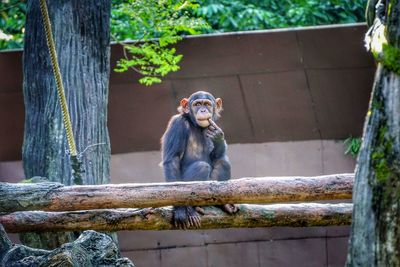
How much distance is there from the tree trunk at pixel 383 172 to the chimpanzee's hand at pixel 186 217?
2.34 m

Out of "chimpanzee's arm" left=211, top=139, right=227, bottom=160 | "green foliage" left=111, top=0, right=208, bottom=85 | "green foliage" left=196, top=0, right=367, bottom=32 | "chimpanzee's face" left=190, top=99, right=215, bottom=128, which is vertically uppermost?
"green foliage" left=196, top=0, right=367, bottom=32

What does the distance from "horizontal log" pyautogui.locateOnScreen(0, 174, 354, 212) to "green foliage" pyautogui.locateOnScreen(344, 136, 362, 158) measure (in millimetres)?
3988

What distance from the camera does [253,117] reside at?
10.7 m

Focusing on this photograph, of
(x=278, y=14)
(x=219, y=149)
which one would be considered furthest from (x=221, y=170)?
(x=278, y=14)

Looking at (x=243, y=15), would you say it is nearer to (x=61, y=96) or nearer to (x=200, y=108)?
(x=200, y=108)

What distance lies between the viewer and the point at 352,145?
10.7 m

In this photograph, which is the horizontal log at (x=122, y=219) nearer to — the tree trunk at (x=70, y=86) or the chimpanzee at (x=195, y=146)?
the chimpanzee at (x=195, y=146)

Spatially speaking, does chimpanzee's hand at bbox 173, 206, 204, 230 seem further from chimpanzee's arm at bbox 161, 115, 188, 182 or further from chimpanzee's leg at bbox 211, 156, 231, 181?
chimpanzee's leg at bbox 211, 156, 231, 181

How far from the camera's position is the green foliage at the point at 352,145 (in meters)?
10.7

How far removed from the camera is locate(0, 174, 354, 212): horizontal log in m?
6.61

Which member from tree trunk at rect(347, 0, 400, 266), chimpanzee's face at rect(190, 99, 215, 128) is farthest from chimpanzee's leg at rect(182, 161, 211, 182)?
tree trunk at rect(347, 0, 400, 266)

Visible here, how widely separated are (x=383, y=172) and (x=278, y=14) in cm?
903

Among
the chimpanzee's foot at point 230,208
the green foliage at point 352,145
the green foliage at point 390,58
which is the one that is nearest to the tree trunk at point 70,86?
the chimpanzee's foot at point 230,208

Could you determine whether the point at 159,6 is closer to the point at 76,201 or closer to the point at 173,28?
the point at 173,28
